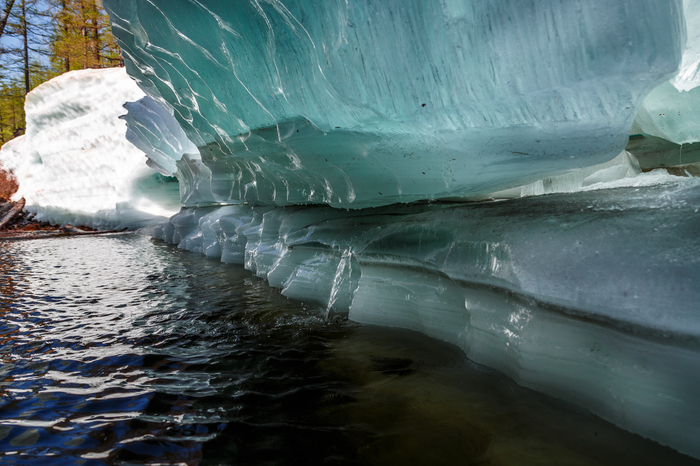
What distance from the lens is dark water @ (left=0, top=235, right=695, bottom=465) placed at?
1318 millimetres

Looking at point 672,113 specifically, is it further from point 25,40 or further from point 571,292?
point 25,40

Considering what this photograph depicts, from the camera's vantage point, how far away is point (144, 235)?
404 inches

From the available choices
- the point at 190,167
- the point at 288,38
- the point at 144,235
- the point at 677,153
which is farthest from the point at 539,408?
the point at 144,235

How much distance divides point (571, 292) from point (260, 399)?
1.40 meters

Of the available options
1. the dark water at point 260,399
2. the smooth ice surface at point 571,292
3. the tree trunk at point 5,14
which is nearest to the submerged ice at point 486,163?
the smooth ice surface at point 571,292

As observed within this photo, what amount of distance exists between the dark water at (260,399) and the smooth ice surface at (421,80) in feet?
3.90

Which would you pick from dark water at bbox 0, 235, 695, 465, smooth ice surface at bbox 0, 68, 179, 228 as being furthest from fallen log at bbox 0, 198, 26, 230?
dark water at bbox 0, 235, 695, 465

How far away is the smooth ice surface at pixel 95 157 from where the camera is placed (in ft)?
37.0

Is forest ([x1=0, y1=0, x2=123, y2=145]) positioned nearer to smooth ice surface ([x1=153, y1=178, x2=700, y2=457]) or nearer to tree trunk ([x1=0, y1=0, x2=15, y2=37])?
tree trunk ([x1=0, y1=0, x2=15, y2=37])

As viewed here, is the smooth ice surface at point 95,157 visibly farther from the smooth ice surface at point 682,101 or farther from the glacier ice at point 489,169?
the smooth ice surface at point 682,101

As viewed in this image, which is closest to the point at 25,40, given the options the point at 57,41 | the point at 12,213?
the point at 57,41

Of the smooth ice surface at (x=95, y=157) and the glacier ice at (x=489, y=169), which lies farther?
the smooth ice surface at (x=95, y=157)

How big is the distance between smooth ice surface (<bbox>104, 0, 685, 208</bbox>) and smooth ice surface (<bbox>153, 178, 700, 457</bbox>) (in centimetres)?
35

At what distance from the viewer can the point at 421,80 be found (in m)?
2.07
